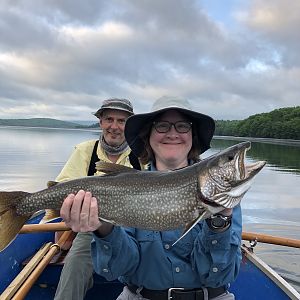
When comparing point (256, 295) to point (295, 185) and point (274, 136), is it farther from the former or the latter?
point (274, 136)

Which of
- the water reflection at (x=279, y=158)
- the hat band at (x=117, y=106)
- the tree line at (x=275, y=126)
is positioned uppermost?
the hat band at (x=117, y=106)

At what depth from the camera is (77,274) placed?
517 cm

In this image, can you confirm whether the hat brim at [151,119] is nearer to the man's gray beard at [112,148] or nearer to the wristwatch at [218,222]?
the wristwatch at [218,222]

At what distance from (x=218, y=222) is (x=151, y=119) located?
52.1 inches

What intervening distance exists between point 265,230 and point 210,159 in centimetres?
1277

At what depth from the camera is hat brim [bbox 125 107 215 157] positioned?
406 centimetres

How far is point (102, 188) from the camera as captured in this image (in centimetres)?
354

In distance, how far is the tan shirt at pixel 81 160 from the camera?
6.59 m

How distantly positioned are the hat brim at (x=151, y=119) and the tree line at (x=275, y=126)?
113 m

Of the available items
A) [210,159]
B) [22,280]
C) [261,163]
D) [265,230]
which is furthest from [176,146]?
[265,230]

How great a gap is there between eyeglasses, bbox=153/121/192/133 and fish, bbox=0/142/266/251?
0.61 metres

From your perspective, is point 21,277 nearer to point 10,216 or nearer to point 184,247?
point 10,216

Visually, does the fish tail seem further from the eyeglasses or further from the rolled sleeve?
the rolled sleeve

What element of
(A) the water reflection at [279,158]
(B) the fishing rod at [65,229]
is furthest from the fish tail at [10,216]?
(A) the water reflection at [279,158]
